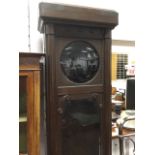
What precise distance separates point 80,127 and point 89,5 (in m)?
1.12

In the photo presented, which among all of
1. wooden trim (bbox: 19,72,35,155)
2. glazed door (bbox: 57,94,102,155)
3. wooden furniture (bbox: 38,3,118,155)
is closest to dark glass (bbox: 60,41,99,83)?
wooden furniture (bbox: 38,3,118,155)

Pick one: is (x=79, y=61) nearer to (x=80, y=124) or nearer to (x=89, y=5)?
(x=80, y=124)

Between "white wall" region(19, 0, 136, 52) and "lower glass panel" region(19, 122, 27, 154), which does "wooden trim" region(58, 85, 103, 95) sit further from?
"white wall" region(19, 0, 136, 52)

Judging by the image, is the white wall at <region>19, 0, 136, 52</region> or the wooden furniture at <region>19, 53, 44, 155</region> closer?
the wooden furniture at <region>19, 53, 44, 155</region>

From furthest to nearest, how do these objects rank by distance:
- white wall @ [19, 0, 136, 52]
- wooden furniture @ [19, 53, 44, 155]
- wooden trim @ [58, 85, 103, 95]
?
white wall @ [19, 0, 136, 52] → wooden trim @ [58, 85, 103, 95] → wooden furniture @ [19, 53, 44, 155]

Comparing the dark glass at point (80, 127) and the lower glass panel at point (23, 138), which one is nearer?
the lower glass panel at point (23, 138)

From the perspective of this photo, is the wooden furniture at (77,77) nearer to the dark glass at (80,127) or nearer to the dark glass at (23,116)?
the dark glass at (80,127)

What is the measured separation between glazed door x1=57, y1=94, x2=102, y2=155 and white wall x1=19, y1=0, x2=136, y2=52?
607 millimetres

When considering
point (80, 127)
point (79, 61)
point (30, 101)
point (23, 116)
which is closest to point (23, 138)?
point (23, 116)

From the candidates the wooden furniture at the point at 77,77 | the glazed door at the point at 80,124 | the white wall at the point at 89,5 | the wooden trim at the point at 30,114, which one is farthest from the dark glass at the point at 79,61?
the white wall at the point at 89,5

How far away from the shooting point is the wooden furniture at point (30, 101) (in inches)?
48.2

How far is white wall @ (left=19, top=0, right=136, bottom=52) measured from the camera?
5.45 feet

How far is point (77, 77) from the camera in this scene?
4.69 feet

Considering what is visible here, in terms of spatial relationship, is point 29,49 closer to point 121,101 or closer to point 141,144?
point 121,101
